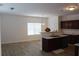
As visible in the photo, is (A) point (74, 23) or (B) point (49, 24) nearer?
(A) point (74, 23)

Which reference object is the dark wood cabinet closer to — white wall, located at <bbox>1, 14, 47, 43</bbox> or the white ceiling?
the white ceiling

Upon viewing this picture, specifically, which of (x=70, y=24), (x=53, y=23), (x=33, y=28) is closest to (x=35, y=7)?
(x=70, y=24)

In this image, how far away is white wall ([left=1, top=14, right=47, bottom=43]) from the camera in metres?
7.77

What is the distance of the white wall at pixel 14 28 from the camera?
306 inches

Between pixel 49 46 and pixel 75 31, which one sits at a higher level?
pixel 75 31

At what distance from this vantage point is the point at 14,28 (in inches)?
323

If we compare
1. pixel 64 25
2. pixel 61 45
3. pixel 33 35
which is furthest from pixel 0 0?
pixel 33 35

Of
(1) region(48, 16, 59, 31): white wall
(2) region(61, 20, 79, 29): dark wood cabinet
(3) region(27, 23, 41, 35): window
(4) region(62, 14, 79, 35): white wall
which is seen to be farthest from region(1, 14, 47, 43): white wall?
(4) region(62, 14, 79, 35): white wall

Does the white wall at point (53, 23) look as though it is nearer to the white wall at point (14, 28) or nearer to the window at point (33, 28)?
the window at point (33, 28)

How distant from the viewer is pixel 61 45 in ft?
19.9

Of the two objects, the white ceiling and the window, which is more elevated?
the white ceiling

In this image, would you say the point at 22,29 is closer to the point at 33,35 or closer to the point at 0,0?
→ the point at 33,35

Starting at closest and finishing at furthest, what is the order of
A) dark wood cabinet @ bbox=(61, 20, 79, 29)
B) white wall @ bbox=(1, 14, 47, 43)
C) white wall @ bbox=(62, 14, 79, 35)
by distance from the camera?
dark wood cabinet @ bbox=(61, 20, 79, 29), white wall @ bbox=(62, 14, 79, 35), white wall @ bbox=(1, 14, 47, 43)

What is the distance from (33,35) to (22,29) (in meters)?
1.28
